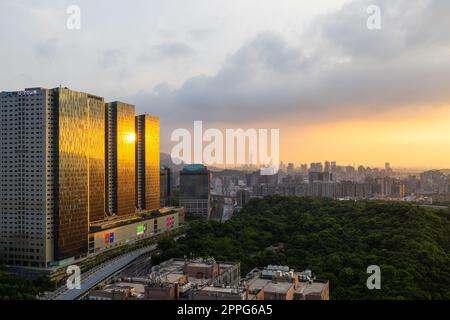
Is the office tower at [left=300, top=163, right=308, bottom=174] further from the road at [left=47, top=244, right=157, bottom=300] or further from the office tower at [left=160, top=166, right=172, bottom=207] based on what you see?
the road at [left=47, top=244, right=157, bottom=300]

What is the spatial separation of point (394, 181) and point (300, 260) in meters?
26.0

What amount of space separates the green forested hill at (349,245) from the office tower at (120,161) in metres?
5.52

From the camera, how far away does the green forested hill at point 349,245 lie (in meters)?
10.2

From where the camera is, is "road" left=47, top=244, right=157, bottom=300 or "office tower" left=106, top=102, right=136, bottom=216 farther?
"office tower" left=106, top=102, right=136, bottom=216

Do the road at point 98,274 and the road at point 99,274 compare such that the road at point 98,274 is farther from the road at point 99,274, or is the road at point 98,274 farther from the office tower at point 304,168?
the office tower at point 304,168

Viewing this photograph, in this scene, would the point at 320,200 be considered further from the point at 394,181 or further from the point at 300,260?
the point at 394,181

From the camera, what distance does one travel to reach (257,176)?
43.6 m

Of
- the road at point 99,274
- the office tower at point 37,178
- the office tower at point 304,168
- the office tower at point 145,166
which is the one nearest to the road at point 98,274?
the road at point 99,274

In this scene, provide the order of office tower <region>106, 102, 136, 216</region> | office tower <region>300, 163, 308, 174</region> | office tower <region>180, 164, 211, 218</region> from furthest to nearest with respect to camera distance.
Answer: office tower <region>300, 163, 308, 174</region> < office tower <region>180, 164, 211, 218</region> < office tower <region>106, 102, 136, 216</region>

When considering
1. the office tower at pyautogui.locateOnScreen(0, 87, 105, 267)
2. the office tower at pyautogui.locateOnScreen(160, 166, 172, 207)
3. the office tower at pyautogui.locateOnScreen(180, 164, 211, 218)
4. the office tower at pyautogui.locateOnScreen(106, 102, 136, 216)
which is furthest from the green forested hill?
the office tower at pyautogui.locateOnScreen(160, 166, 172, 207)

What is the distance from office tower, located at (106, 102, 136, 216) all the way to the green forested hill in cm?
552

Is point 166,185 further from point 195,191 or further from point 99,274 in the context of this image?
point 99,274

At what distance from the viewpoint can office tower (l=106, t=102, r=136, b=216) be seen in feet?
66.3
